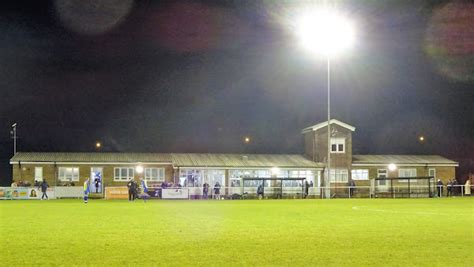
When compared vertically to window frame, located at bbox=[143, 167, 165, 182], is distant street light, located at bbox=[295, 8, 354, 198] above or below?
above

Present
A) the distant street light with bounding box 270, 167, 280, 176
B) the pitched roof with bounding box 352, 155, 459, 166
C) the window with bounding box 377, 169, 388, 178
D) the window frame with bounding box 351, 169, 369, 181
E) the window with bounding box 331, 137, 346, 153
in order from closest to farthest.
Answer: the distant street light with bounding box 270, 167, 280, 176, the window with bounding box 331, 137, 346, 153, the window frame with bounding box 351, 169, 369, 181, the pitched roof with bounding box 352, 155, 459, 166, the window with bounding box 377, 169, 388, 178

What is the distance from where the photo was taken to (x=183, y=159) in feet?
212

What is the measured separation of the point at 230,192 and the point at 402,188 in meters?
15.6

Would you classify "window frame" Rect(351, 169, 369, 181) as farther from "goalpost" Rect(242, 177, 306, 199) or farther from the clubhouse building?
"goalpost" Rect(242, 177, 306, 199)

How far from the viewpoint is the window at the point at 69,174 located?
200ft

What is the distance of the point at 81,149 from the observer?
3383 inches

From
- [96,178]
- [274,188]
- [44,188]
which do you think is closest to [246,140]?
[96,178]

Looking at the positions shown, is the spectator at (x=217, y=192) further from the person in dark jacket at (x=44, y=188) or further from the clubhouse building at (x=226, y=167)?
the person in dark jacket at (x=44, y=188)

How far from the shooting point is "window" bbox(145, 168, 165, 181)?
62987 mm

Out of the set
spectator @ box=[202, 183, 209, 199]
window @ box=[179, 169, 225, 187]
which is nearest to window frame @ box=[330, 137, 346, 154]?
window @ box=[179, 169, 225, 187]

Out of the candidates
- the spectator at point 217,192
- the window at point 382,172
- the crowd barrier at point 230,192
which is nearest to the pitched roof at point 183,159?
the crowd barrier at point 230,192

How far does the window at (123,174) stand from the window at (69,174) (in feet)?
12.0

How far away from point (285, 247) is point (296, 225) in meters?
6.49

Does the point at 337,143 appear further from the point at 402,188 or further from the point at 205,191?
the point at 205,191
